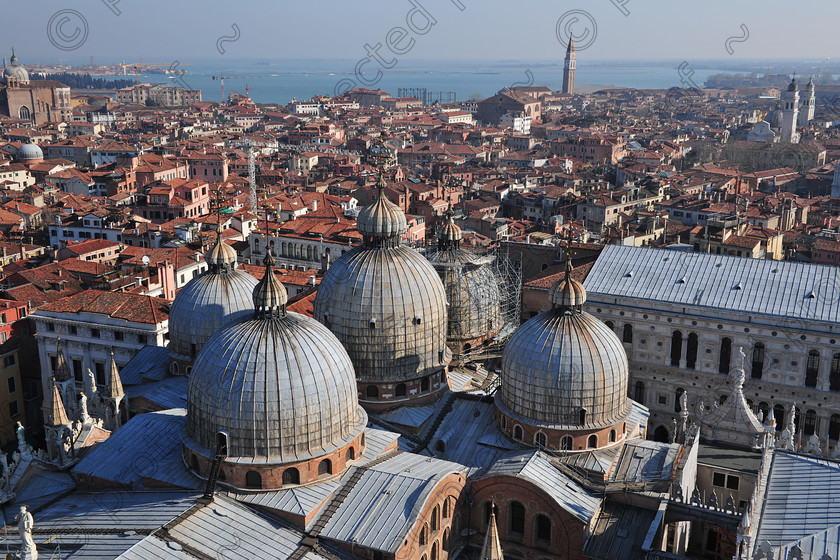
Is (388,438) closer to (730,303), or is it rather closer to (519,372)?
(519,372)

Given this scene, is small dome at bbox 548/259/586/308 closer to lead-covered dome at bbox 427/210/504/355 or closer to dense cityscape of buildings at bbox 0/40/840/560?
dense cityscape of buildings at bbox 0/40/840/560

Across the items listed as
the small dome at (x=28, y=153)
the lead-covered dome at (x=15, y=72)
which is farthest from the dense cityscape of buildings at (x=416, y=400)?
the lead-covered dome at (x=15, y=72)

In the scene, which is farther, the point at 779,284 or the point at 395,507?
the point at 779,284

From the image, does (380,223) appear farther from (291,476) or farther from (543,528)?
(543,528)

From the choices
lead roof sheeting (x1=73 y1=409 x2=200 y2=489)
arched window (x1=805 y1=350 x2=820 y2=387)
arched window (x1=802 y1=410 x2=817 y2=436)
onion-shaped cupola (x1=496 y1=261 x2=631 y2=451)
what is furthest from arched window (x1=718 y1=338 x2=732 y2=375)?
lead roof sheeting (x1=73 y1=409 x2=200 y2=489)

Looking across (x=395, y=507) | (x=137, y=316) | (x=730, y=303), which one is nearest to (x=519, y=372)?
(x=395, y=507)

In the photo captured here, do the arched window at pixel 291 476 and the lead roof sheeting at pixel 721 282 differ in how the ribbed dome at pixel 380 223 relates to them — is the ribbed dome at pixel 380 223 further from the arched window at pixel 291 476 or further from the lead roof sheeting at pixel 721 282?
the lead roof sheeting at pixel 721 282

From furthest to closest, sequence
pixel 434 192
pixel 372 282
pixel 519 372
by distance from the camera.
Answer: pixel 434 192 < pixel 372 282 < pixel 519 372
